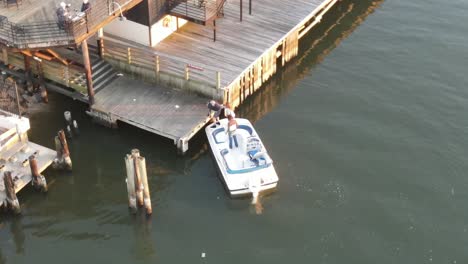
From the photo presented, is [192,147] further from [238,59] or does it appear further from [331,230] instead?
[331,230]

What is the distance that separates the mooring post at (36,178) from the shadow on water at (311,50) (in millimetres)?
14017

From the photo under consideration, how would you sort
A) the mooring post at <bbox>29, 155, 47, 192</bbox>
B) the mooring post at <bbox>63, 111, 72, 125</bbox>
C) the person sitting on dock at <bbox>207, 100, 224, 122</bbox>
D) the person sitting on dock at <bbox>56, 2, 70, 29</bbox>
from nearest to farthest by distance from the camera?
1. the mooring post at <bbox>29, 155, 47, 192</bbox>
2. the person sitting on dock at <bbox>56, 2, 70, 29</bbox>
3. the person sitting on dock at <bbox>207, 100, 224, 122</bbox>
4. the mooring post at <bbox>63, 111, 72, 125</bbox>

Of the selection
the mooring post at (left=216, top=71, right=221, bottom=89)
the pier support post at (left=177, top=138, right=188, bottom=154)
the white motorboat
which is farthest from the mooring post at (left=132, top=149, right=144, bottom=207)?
the mooring post at (left=216, top=71, right=221, bottom=89)

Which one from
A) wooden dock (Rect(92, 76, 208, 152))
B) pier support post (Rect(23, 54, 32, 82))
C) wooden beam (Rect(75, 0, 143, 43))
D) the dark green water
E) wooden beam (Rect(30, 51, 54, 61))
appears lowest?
the dark green water

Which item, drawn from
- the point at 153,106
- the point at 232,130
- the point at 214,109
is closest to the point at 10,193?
the point at 153,106

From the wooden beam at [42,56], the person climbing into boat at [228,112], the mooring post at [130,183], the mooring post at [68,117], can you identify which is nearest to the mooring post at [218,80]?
the person climbing into boat at [228,112]

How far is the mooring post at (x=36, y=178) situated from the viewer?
38.3 m

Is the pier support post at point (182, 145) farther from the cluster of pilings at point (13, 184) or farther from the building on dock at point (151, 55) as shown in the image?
the cluster of pilings at point (13, 184)

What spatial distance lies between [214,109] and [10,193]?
12845 millimetres

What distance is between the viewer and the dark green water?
37.2m

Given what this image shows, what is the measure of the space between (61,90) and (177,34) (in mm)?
9145

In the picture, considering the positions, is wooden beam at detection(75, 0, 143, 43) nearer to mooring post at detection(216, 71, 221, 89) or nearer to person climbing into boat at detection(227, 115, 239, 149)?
mooring post at detection(216, 71, 221, 89)

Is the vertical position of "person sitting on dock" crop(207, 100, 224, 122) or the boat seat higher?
"person sitting on dock" crop(207, 100, 224, 122)

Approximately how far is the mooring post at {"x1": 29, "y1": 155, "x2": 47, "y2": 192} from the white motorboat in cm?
990
